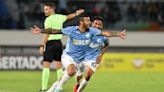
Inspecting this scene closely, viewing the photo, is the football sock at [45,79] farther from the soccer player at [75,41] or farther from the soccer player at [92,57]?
the soccer player at [75,41]

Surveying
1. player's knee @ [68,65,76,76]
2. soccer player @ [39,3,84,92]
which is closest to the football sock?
soccer player @ [39,3,84,92]

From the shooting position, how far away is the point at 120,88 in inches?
683

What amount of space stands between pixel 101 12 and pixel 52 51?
16624mm

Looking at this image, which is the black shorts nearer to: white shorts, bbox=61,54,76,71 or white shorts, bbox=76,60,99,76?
white shorts, bbox=76,60,99,76

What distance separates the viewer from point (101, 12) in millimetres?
31938

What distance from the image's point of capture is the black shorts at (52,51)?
15.4 m

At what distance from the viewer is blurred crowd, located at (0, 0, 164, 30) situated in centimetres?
3122

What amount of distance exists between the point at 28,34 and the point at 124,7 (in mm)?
5098

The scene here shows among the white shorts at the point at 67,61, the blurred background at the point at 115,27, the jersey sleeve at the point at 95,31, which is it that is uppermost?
the jersey sleeve at the point at 95,31

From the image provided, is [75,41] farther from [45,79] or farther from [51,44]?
[51,44]

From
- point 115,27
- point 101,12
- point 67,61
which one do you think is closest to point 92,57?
point 67,61

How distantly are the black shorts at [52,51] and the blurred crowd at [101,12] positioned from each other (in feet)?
49.1

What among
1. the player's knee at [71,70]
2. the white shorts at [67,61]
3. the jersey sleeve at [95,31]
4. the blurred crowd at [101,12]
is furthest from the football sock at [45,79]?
the blurred crowd at [101,12]

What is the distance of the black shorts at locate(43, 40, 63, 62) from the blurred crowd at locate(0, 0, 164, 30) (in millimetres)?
14975
